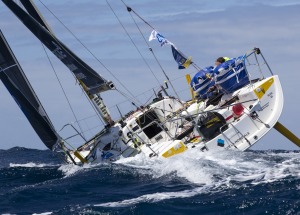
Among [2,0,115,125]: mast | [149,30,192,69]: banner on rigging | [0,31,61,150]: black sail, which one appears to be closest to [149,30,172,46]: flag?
[149,30,192,69]: banner on rigging

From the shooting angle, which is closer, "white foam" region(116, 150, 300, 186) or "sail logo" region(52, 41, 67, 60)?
"white foam" region(116, 150, 300, 186)

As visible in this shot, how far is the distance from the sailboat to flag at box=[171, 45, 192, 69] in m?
1.54

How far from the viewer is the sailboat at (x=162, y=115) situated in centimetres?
2128

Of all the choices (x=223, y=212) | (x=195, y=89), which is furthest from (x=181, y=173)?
(x=195, y=89)

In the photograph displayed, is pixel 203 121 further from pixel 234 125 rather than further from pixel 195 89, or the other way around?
pixel 195 89

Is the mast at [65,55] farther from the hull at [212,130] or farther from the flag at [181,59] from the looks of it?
the flag at [181,59]

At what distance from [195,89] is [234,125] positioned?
3506 millimetres

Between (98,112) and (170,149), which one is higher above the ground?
(98,112)

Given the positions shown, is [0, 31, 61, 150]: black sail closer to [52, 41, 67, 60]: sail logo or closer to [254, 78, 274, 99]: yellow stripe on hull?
[52, 41, 67, 60]: sail logo

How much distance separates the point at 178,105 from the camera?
24.8 m

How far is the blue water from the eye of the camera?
46.5 ft

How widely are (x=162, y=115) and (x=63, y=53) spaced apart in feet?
14.7

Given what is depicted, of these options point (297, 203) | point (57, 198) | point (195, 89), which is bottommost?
point (297, 203)

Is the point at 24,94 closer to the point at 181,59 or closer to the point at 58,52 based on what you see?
the point at 58,52
